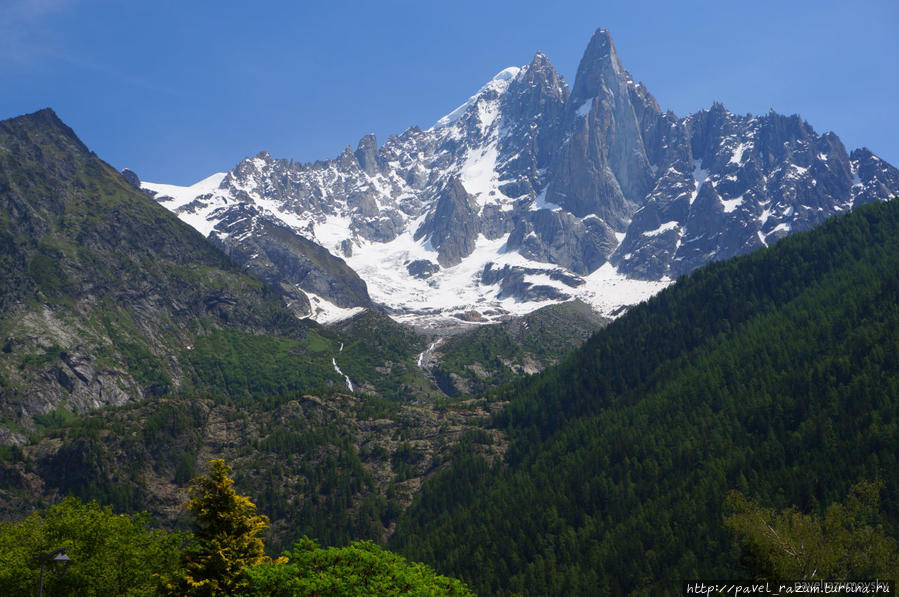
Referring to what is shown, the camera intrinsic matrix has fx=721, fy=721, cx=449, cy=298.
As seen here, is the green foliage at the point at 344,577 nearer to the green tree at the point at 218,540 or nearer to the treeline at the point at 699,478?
the green tree at the point at 218,540

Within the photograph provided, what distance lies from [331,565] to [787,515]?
4594cm

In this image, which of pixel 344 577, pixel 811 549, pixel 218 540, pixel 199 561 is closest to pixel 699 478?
pixel 811 549

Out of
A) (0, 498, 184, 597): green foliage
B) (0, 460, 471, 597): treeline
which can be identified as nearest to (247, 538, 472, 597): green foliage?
(0, 460, 471, 597): treeline

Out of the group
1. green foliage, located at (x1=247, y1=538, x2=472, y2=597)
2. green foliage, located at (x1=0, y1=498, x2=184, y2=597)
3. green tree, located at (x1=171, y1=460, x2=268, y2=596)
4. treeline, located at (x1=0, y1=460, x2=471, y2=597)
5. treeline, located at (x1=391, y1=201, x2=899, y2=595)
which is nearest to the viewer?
green foliage, located at (x1=247, y1=538, x2=472, y2=597)

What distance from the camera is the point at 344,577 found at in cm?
5459

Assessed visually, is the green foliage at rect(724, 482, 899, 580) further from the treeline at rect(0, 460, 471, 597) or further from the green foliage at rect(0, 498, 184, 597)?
the green foliage at rect(0, 498, 184, 597)

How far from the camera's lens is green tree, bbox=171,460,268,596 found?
59875 millimetres

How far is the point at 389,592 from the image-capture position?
171 feet

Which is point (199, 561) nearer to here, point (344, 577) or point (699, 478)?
point (344, 577)

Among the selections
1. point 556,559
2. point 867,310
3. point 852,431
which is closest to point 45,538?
point 556,559

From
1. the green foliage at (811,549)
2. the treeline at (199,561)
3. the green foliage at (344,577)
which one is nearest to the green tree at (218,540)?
the treeline at (199,561)

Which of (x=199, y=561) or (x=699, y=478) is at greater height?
(x=199, y=561)

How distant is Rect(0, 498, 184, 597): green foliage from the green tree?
20.1 feet

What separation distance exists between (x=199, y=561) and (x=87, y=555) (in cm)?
1843
